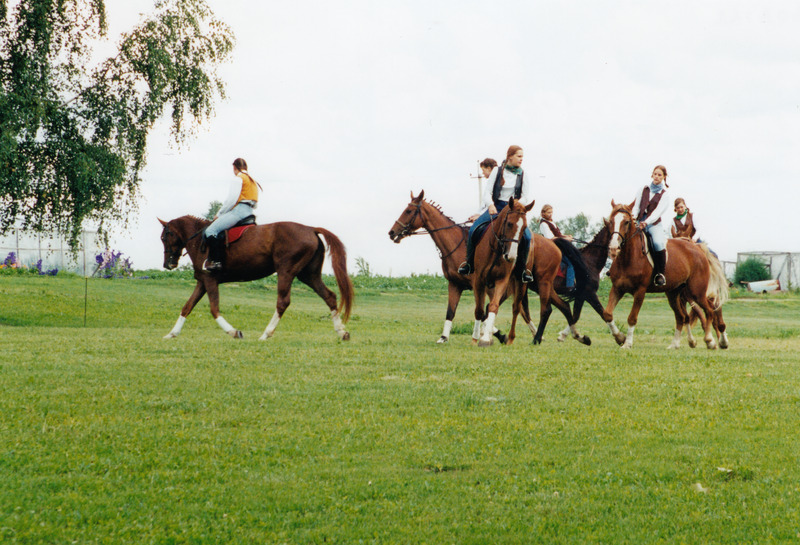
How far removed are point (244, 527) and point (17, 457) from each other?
222cm

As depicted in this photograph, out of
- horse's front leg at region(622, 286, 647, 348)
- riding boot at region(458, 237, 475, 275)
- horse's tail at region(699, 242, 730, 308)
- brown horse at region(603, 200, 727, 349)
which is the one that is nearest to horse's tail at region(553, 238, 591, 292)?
brown horse at region(603, 200, 727, 349)

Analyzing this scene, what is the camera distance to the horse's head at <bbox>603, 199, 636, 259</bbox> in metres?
14.6

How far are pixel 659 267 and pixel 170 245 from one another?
886 cm

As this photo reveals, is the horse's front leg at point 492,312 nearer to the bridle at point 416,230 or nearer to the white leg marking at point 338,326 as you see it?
the bridle at point 416,230

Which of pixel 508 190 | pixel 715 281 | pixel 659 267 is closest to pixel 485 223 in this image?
pixel 508 190

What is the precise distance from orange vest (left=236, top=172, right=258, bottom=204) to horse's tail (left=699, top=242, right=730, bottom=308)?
337 inches

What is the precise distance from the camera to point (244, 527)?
4902 mm

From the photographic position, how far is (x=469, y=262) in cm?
1462

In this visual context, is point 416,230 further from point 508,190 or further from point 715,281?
point 715,281

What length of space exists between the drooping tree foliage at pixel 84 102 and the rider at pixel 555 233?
10010 mm

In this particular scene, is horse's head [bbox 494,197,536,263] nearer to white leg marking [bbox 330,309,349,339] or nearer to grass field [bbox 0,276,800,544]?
grass field [bbox 0,276,800,544]

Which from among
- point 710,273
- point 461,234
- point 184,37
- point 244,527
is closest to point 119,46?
point 184,37

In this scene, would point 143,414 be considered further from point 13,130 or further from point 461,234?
point 13,130

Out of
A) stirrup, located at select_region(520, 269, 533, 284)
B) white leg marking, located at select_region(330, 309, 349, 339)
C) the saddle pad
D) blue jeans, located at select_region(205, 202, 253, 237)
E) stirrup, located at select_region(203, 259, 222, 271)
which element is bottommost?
white leg marking, located at select_region(330, 309, 349, 339)
